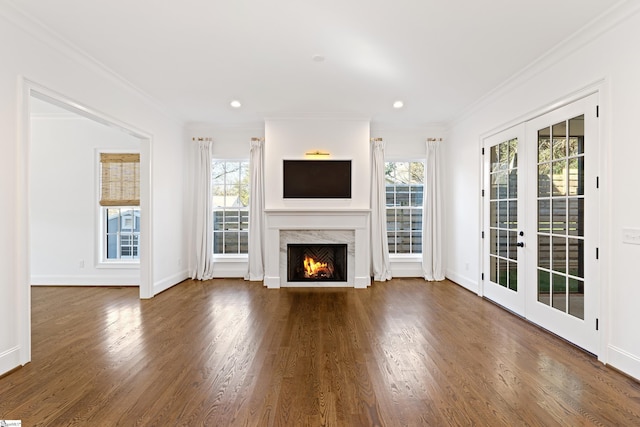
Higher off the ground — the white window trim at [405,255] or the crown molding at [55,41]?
the crown molding at [55,41]

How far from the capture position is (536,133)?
3619 mm

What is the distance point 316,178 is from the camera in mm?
5562

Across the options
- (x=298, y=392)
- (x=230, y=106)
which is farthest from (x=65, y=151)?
(x=298, y=392)

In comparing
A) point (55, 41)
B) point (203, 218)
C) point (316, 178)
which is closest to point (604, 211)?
A: point (316, 178)

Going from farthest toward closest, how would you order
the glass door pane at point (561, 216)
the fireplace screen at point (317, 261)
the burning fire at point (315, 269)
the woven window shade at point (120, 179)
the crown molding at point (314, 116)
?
the burning fire at point (315, 269) → the fireplace screen at point (317, 261) → the woven window shade at point (120, 179) → the crown molding at point (314, 116) → the glass door pane at point (561, 216)

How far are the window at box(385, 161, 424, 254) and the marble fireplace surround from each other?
97 centimetres

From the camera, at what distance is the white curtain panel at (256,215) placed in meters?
5.89

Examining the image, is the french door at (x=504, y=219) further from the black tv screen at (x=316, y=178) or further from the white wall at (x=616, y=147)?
the black tv screen at (x=316, y=178)

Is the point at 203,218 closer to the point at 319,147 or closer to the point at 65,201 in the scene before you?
the point at 65,201

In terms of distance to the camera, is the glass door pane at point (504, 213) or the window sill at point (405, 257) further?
the window sill at point (405, 257)

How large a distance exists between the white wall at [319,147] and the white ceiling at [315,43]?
80cm

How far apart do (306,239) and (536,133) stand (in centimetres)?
352

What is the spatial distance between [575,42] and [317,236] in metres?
4.00

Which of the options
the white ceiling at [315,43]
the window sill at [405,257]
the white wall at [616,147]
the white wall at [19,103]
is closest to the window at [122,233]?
the white wall at [19,103]
